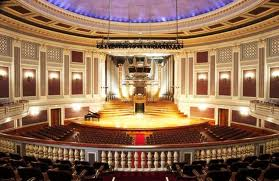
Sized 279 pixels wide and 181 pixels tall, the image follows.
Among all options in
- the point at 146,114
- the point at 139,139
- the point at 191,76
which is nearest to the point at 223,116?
the point at 191,76

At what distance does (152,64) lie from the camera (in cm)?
2392

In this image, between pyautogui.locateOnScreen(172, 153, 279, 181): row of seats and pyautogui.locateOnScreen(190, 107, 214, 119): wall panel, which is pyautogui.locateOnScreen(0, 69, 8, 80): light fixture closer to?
pyautogui.locateOnScreen(172, 153, 279, 181): row of seats

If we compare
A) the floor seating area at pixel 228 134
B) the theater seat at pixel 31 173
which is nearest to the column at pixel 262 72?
the floor seating area at pixel 228 134

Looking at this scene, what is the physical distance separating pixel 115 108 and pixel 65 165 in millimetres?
16449

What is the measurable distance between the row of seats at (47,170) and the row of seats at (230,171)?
168cm

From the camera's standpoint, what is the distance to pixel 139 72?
23125 millimetres

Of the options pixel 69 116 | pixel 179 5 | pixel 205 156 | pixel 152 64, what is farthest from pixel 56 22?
pixel 205 156

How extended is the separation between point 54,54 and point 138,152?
14743 mm

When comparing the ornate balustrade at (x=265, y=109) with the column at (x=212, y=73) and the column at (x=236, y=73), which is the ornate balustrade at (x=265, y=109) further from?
the column at (x=212, y=73)

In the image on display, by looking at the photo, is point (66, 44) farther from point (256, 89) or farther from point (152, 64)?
point (256, 89)

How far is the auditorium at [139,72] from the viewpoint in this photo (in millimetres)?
13273

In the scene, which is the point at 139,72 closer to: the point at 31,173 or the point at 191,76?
the point at 191,76

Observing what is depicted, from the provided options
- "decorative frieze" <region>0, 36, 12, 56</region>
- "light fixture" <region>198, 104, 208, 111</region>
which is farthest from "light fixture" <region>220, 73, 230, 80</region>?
"decorative frieze" <region>0, 36, 12, 56</region>

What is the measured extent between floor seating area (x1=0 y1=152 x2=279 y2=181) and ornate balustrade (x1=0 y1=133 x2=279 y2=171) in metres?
0.26
